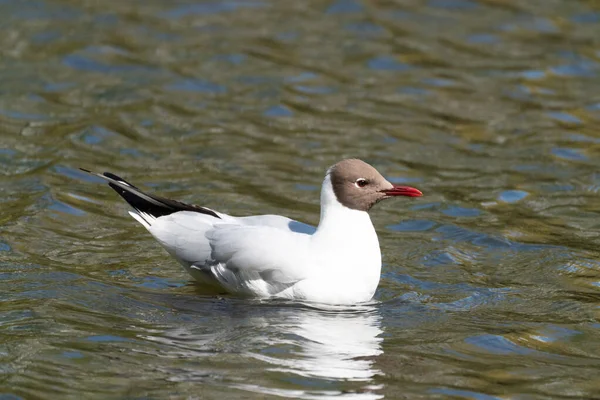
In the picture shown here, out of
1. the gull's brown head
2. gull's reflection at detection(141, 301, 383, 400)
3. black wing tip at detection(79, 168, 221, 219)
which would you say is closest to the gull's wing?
gull's reflection at detection(141, 301, 383, 400)

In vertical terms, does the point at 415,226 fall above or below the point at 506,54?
below

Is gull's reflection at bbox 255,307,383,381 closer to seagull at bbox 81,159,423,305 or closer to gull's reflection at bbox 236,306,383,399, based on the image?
gull's reflection at bbox 236,306,383,399

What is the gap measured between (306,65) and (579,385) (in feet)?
25.1

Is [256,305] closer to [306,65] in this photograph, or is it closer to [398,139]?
[398,139]

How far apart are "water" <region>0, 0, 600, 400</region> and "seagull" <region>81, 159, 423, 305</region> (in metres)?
0.18

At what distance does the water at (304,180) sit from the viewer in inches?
257

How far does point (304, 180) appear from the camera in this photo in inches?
409

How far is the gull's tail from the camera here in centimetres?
816

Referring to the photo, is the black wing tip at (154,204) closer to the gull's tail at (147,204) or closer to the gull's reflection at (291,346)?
the gull's tail at (147,204)

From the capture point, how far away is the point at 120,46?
44.9 ft

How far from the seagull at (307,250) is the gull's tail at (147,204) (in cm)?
25

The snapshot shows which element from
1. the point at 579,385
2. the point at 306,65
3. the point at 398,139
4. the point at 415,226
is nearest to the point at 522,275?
the point at 415,226

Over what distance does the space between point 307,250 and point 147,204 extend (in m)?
1.39

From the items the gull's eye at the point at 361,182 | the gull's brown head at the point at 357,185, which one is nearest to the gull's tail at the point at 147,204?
the gull's brown head at the point at 357,185
